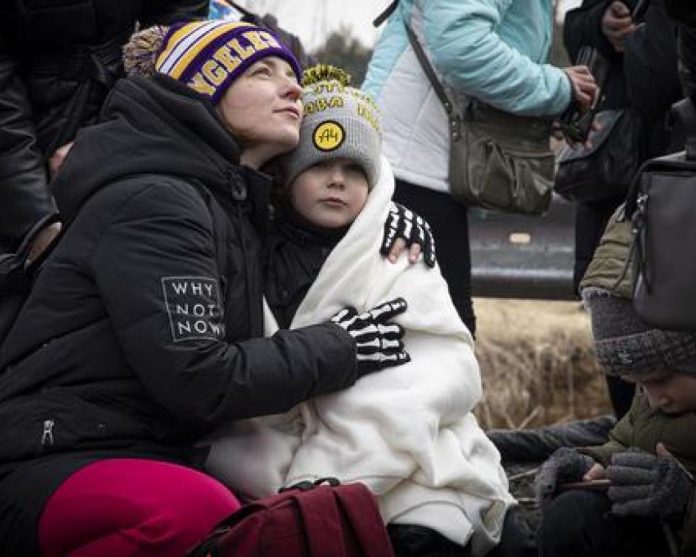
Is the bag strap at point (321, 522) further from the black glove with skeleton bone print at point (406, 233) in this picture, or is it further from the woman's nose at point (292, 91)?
the woman's nose at point (292, 91)

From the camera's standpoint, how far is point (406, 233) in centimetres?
334

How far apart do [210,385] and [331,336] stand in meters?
0.30

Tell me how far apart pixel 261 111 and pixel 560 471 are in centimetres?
105

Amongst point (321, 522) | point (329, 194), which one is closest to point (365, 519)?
point (321, 522)

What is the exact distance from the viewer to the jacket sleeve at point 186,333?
113 inches

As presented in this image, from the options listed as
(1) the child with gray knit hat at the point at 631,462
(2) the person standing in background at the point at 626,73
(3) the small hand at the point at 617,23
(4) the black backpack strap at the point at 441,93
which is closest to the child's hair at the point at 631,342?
(1) the child with gray knit hat at the point at 631,462

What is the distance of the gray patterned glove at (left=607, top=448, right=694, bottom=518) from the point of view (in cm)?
288

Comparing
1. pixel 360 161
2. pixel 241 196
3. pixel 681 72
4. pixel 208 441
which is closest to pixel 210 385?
pixel 208 441

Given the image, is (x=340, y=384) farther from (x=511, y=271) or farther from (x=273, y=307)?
(x=511, y=271)

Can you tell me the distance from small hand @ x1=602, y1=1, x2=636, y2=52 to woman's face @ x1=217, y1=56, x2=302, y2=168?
59.7 inches

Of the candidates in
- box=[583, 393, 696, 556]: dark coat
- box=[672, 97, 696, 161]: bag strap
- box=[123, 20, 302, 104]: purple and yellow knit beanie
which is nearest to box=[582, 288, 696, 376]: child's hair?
box=[583, 393, 696, 556]: dark coat

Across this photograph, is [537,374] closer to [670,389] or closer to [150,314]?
[670,389]

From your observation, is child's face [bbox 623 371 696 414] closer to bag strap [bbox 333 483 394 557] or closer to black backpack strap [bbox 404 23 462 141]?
bag strap [bbox 333 483 394 557]

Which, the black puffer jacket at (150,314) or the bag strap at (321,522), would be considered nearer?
the bag strap at (321,522)
